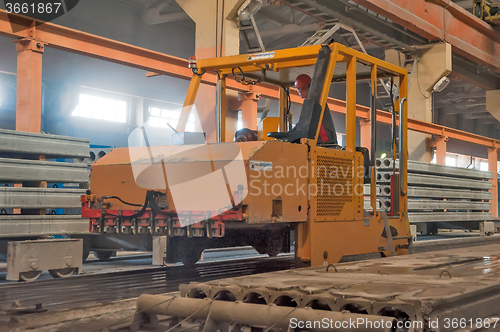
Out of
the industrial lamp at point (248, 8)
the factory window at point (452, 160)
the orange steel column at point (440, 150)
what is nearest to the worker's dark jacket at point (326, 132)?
the industrial lamp at point (248, 8)

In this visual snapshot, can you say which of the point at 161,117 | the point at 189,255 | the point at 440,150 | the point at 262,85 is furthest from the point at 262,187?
the point at 161,117

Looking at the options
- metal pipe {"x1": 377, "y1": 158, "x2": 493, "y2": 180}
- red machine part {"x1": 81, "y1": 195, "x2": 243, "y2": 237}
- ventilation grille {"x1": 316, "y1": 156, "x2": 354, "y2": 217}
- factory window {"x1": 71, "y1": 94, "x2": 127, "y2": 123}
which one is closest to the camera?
red machine part {"x1": 81, "y1": 195, "x2": 243, "y2": 237}

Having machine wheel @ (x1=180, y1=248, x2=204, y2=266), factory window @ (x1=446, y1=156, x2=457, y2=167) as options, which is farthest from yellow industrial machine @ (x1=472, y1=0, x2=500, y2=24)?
factory window @ (x1=446, y1=156, x2=457, y2=167)

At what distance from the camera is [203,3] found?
838cm

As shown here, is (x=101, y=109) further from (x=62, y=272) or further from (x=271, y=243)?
(x=271, y=243)

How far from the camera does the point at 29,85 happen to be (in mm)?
5793

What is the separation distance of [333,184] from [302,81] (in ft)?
4.20

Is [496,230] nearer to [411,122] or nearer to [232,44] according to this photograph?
[411,122]

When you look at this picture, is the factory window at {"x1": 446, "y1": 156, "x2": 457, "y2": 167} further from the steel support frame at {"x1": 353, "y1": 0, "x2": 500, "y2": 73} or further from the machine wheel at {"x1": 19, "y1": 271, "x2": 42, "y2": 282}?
the machine wheel at {"x1": 19, "y1": 271, "x2": 42, "y2": 282}

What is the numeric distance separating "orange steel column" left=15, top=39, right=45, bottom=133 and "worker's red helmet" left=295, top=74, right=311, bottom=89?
2.79 metres

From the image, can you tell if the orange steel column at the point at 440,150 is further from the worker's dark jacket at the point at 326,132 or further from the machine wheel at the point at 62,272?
the machine wheel at the point at 62,272

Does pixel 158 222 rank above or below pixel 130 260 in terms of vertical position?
above

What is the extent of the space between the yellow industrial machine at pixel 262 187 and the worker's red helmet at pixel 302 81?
90mm

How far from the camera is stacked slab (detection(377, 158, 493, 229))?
33.7 feet
